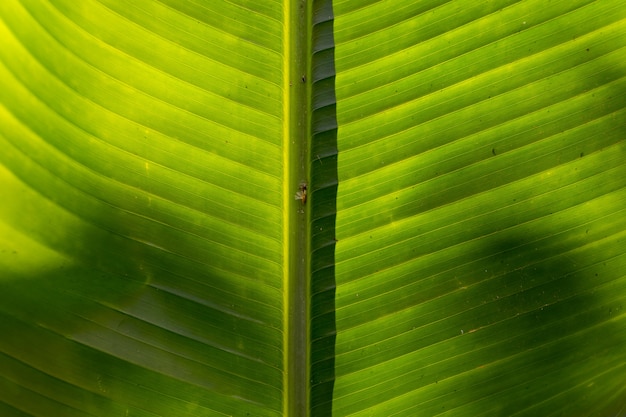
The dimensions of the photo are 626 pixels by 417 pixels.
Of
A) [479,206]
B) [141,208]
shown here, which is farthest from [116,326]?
[479,206]

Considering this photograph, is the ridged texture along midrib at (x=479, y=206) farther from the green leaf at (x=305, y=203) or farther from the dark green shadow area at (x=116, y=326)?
the dark green shadow area at (x=116, y=326)

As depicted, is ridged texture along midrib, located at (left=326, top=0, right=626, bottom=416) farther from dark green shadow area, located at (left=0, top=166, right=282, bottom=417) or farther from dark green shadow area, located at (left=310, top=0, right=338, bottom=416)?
dark green shadow area, located at (left=0, top=166, right=282, bottom=417)

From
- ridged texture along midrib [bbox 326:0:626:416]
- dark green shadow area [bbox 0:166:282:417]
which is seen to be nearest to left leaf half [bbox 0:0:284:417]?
dark green shadow area [bbox 0:166:282:417]

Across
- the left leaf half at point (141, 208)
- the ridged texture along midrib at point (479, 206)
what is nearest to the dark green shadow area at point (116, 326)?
the left leaf half at point (141, 208)

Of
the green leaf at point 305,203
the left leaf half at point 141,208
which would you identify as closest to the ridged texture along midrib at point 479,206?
the green leaf at point 305,203

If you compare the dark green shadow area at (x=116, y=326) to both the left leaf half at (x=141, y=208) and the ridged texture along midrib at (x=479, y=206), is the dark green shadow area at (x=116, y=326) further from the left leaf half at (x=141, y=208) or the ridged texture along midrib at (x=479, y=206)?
the ridged texture along midrib at (x=479, y=206)

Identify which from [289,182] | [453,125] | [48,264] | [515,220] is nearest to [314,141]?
[289,182]
